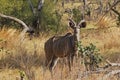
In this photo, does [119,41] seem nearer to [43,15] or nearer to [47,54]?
[47,54]

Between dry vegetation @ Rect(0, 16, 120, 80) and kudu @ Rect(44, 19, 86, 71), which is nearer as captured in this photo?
dry vegetation @ Rect(0, 16, 120, 80)

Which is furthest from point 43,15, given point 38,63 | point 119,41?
point 38,63

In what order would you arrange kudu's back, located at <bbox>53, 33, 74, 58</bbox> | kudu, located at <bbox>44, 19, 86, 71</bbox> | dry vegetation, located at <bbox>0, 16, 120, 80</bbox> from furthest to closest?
kudu's back, located at <bbox>53, 33, 74, 58</bbox>, kudu, located at <bbox>44, 19, 86, 71</bbox>, dry vegetation, located at <bbox>0, 16, 120, 80</bbox>

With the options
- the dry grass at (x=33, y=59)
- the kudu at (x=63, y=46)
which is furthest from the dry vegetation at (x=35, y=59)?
the kudu at (x=63, y=46)

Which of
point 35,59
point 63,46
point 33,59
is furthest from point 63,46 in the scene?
point 35,59

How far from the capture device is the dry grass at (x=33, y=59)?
7.23 meters

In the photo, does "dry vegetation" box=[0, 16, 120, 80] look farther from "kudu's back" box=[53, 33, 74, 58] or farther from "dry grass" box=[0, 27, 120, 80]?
"kudu's back" box=[53, 33, 74, 58]

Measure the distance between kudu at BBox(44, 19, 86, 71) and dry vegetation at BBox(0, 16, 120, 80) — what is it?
0.81 ft

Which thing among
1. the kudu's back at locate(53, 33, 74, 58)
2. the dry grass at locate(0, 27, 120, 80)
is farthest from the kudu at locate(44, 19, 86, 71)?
the dry grass at locate(0, 27, 120, 80)

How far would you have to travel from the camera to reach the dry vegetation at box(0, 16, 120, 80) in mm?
7200

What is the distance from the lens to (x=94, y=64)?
731cm

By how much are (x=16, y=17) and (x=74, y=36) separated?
10.6 m

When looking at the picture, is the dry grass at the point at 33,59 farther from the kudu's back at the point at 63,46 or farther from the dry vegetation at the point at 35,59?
the kudu's back at the point at 63,46

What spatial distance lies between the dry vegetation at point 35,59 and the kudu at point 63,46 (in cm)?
25
